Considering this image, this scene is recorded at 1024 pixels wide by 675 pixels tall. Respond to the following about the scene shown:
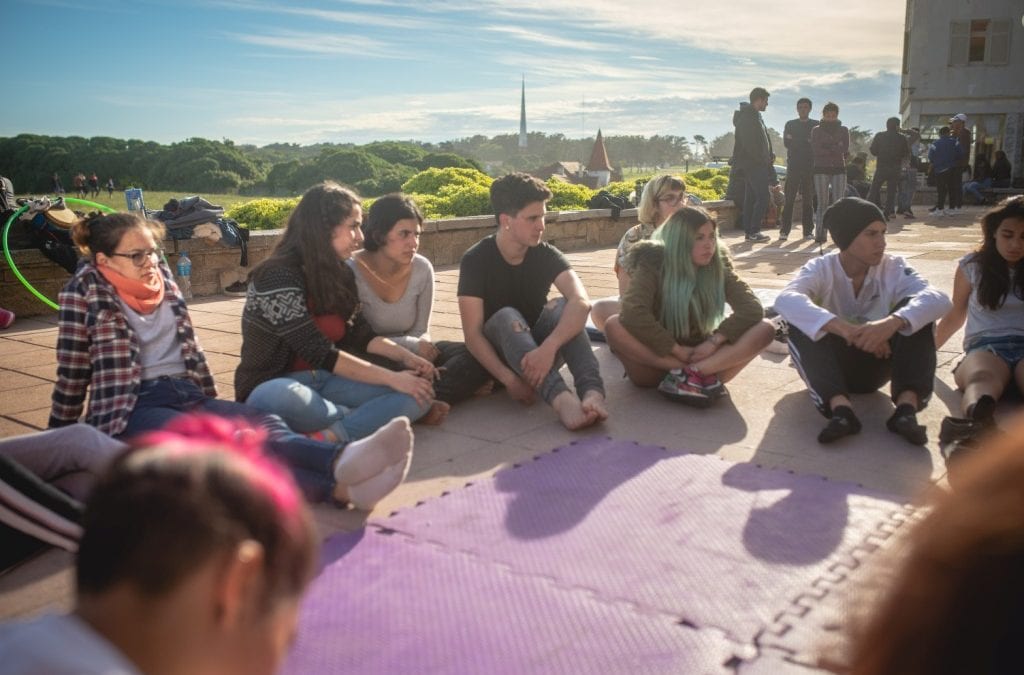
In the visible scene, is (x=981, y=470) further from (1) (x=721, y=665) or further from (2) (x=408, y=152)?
(2) (x=408, y=152)

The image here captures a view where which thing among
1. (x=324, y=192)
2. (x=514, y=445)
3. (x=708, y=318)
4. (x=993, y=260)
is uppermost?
(x=324, y=192)

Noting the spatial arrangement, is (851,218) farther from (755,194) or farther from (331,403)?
(755,194)

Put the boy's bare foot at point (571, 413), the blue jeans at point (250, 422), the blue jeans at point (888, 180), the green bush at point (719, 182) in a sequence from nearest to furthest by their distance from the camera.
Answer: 1. the blue jeans at point (250, 422)
2. the boy's bare foot at point (571, 413)
3. the blue jeans at point (888, 180)
4. the green bush at point (719, 182)

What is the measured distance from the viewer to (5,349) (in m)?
6.90

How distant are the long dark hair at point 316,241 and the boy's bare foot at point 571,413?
4.19 ft

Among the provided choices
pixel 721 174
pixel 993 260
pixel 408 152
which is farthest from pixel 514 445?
pixel 408 152

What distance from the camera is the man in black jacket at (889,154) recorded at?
1612 centimetres

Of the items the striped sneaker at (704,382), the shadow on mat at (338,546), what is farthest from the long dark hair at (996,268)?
the shadow on mat at (338,546)

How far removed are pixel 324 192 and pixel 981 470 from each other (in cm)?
397

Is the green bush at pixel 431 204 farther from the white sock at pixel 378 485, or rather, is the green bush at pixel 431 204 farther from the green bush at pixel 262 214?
the white sock at pixel 378 485

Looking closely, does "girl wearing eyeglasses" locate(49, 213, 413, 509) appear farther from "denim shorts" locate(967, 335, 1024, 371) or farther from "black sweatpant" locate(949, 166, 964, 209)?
"black sweatpant" locate(949, 166, 964, 209)

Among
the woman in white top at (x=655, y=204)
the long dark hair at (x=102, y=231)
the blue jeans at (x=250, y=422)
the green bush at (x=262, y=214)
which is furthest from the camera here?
the green bush at (x=262, y=214)

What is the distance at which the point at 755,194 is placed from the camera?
45.2 ft

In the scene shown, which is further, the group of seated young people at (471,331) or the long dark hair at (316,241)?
the long dark hair at (316,241)
